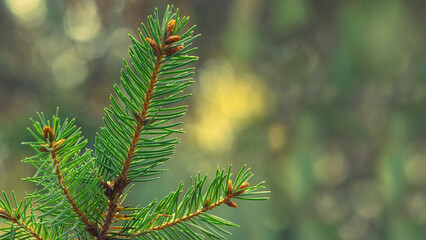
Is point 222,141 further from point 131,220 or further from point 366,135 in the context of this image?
point 131,220

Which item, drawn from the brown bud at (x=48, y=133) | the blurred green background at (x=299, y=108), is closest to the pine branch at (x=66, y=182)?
the brown bud at (x=48, y=133)

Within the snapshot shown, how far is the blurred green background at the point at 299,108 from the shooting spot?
2.74m

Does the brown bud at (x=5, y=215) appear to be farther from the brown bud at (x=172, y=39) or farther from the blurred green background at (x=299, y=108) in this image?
the blurred green background at (x=299, y=108)

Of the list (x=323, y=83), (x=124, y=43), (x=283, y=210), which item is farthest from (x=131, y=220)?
(x=124, y=43)

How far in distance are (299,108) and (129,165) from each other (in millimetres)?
2683

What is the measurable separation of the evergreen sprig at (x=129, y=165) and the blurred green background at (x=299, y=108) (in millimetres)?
2216

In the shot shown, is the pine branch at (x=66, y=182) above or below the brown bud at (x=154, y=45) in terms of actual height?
below

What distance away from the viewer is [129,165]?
278 millimetres

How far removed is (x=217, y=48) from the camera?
310cm

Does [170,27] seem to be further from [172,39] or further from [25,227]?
[25,227]

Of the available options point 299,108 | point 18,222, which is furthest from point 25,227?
point 299,108

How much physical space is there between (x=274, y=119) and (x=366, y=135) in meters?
0.47

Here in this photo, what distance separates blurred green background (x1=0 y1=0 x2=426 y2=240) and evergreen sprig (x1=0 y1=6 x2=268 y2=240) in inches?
87.3

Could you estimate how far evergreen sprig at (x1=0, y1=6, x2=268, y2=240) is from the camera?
10.0 inches
